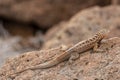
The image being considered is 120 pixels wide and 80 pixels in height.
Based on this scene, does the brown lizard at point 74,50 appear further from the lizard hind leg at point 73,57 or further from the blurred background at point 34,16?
the blurred background at point 34,16

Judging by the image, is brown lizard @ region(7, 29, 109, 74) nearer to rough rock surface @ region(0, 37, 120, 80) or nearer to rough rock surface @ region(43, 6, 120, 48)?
rough rock surface @ region(0, 37, 120, 80)

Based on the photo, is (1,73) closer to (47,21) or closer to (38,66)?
(38,66)

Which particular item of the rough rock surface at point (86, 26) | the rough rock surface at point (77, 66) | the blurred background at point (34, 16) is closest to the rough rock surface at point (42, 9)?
the blurred background at point (34, 16)

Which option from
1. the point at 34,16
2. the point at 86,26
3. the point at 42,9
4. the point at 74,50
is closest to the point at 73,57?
the point at 74,50

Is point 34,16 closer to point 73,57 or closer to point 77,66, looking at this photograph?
point 73,57

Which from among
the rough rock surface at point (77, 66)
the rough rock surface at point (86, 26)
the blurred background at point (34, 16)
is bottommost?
the rough rock surface at point (77, 66)

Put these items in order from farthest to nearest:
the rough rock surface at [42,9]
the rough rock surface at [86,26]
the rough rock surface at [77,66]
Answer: the rough rock surface at [42,9]
the rough rock surface at [86,26]
the rough rock surface at [77,66]
